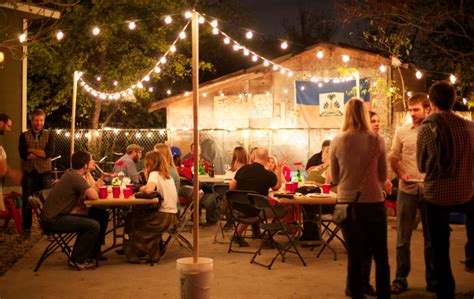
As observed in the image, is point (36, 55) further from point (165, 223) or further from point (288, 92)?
point (165, 223)

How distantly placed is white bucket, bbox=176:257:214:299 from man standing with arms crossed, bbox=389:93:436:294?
6.13 ft

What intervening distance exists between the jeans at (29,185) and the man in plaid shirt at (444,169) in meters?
6.63

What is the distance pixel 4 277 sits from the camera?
6.75 meters

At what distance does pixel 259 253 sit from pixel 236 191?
2.83 ft

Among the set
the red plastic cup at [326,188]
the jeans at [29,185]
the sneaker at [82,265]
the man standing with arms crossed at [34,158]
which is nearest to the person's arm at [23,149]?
the man standing with arms crossed at [34,158]

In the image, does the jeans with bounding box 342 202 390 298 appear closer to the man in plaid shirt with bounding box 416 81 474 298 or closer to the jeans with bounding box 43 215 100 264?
the man in plaid shirt with bounding box 416 81 474 298

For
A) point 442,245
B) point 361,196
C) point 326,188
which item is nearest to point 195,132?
point 361,196

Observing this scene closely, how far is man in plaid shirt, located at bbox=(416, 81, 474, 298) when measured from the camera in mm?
4598

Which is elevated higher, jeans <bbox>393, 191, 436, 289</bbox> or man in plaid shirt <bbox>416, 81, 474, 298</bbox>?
man in plaid shirt <bbox>416, 81, 474, 298</bbox>

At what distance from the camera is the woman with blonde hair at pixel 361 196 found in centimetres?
472

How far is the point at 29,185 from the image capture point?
9547 millimetres

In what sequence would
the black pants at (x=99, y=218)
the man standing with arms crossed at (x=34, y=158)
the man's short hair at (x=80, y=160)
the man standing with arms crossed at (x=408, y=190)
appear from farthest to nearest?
the man standing with arms crossed at (x=34, y=158), the black pants at (x=99, y=218), the man's short hair at (x=80, y=160), the man standing with arms crossed at (x=408, y=190)

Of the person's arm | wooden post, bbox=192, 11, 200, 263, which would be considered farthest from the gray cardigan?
the person's arm

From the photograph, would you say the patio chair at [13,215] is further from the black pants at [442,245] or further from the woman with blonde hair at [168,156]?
the black pants at [442,245]
